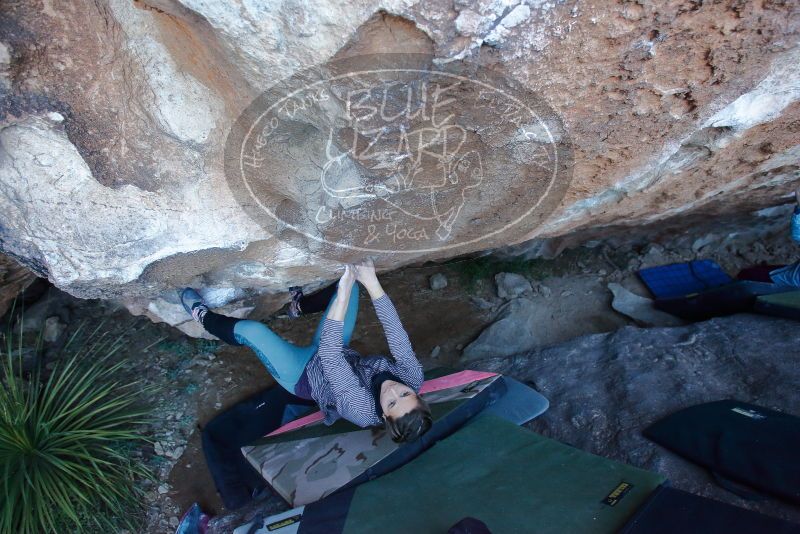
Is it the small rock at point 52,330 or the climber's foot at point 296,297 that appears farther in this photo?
the small rock at point 52,330

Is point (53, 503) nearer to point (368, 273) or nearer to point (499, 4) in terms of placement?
point (368, 273)

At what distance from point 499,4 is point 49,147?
1.47 meters

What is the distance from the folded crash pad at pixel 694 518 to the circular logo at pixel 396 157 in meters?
1.20

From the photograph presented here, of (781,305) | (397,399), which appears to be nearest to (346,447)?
(397,399)

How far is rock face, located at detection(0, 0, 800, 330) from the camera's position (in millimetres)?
1394

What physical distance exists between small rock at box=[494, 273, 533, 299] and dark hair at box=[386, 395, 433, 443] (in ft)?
7.15

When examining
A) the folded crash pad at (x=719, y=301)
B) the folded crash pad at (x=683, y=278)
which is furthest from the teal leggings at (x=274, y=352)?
the folded crash pad at (x=683, y=278)

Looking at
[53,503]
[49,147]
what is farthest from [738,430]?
[53,503]

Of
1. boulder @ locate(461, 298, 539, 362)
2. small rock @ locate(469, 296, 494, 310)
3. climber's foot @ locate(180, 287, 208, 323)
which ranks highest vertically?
climber's foot @ locate(180, 287, 208, 323)

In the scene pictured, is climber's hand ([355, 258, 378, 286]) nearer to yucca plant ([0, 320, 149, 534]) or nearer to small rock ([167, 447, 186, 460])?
Answer: yucca plant ([0, 320, 149, 534])

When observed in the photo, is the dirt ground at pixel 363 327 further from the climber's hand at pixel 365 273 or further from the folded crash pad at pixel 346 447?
the climber's hand at pixel 365 273

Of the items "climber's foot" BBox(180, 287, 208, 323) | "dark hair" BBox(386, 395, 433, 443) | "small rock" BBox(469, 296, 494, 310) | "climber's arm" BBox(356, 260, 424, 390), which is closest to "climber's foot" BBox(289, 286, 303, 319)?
"climber's foot" BBox(180, 287, 208, 323)

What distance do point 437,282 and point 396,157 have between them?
2.40 metres

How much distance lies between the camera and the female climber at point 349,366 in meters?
2.10
